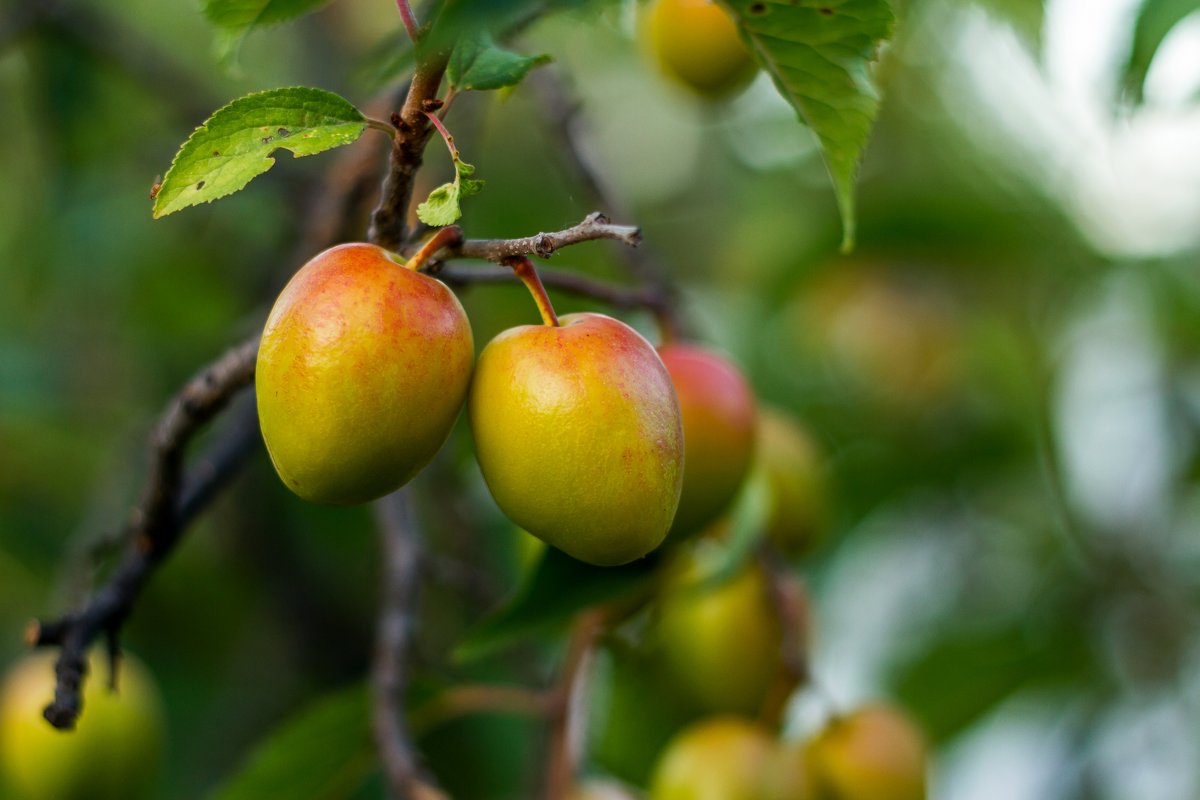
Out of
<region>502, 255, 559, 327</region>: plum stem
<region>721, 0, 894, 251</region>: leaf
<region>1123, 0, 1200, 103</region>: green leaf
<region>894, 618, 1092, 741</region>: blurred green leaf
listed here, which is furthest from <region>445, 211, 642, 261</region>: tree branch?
<region>894, 618, 1092, 741</region>: blurred green leaf

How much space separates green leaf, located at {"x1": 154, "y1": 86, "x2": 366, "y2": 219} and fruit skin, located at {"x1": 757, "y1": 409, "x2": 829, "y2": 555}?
54cm

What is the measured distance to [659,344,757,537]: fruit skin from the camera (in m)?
0.72

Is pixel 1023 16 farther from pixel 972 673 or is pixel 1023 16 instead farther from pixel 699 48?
pixel 972 673

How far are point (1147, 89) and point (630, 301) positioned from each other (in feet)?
1.19

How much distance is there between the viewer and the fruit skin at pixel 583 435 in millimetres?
493

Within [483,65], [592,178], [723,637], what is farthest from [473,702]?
[483,65]

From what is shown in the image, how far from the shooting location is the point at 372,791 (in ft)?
4.42

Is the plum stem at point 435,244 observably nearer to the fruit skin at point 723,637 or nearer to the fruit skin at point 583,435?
the fruit skin at point 583,435

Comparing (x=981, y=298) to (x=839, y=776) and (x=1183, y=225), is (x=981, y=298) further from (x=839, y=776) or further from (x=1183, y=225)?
(x=839, y=776)

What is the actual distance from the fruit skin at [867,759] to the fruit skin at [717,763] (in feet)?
0.15

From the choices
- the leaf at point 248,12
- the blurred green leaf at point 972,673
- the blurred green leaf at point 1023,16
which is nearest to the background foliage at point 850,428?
the blurred green leaf at point 972,673

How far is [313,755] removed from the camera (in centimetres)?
96

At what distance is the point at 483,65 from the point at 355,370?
0.13 meters

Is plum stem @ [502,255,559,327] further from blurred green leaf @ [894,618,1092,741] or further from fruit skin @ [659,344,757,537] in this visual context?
Result: blurred green leaf @ [894,618,1092,741]
